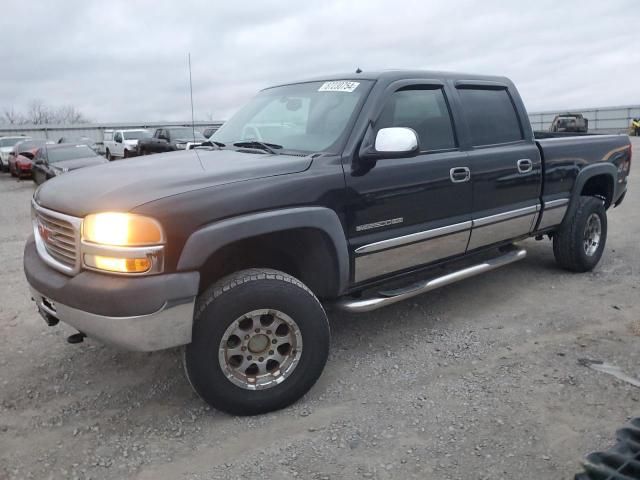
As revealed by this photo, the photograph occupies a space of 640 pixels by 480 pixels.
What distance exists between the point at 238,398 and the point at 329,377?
72 centimetres

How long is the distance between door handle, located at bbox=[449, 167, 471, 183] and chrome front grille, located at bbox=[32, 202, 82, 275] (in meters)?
2.48

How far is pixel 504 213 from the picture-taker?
429 cm

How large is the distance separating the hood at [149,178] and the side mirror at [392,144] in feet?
1.36

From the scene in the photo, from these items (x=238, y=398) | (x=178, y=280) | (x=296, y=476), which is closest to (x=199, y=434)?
(x=238, y=398)

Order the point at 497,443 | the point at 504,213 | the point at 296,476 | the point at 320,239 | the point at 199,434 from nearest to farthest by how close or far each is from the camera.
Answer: the point at 296,476 < the point at 497,443 < the point at 199,434 < the point at 320,239 < the point at 504,213

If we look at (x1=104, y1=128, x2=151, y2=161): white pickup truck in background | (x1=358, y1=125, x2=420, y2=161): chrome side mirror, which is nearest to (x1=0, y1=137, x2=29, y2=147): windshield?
(x1=104, y1=128, x2=151, y2=161): white pickup truck in background

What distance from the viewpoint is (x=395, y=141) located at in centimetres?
323

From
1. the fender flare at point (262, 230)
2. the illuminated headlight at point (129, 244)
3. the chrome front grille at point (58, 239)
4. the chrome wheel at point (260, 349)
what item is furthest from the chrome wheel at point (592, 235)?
the chrome front grille at point (58, 239)

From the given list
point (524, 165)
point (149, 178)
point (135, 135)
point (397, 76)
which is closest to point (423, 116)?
point (397, 76)

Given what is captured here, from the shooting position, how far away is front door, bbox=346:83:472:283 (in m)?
3.34

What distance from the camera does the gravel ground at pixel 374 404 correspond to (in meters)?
2.56

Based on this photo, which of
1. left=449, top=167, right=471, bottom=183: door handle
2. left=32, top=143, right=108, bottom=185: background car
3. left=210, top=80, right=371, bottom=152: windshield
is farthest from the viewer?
left=32, top=143, right=108, bottom=185: background car

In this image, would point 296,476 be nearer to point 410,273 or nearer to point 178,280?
point 178,280

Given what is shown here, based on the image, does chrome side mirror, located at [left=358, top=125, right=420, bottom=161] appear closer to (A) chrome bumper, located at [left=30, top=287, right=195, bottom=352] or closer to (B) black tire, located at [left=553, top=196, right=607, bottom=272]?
(A) chrome bumper, located at [left=30, top=287, right=195, bottom=352]
